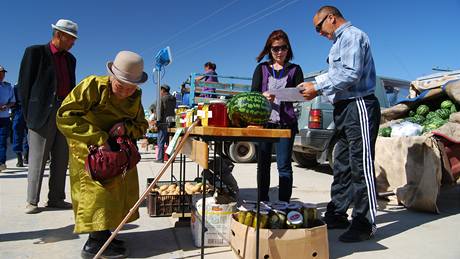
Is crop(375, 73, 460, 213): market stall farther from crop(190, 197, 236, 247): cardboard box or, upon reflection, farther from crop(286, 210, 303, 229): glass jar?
crop(190, 197, 236, 247): cardboard box

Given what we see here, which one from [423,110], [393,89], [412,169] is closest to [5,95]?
[412,169]

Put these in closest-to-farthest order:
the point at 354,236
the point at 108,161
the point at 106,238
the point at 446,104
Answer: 1. the point at 108,161
2. the point at 106,238
3. the point at 354,236
4. the point at 446,104

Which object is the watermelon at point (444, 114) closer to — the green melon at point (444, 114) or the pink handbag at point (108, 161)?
the green melon at point (444, 114)

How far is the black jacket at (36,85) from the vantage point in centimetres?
408

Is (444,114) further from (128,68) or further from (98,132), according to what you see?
(98,132)

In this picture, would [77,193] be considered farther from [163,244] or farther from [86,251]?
[163,244]

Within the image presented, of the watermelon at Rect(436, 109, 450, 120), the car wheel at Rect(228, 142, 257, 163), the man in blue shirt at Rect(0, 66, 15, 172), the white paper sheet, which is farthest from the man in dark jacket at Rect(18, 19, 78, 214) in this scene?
the car wheel at Rect(228, 142, 257, 163)

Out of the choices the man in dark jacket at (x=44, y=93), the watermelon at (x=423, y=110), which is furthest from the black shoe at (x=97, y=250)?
the watermelon at (x=423, y=110)

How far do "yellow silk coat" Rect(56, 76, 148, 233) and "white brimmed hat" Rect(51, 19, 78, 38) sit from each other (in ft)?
4.87

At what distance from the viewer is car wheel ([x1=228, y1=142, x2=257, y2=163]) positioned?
9410mm

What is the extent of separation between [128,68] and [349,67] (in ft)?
6.03

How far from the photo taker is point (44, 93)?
4.12 m

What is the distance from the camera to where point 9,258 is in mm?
2865

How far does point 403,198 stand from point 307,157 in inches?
158
